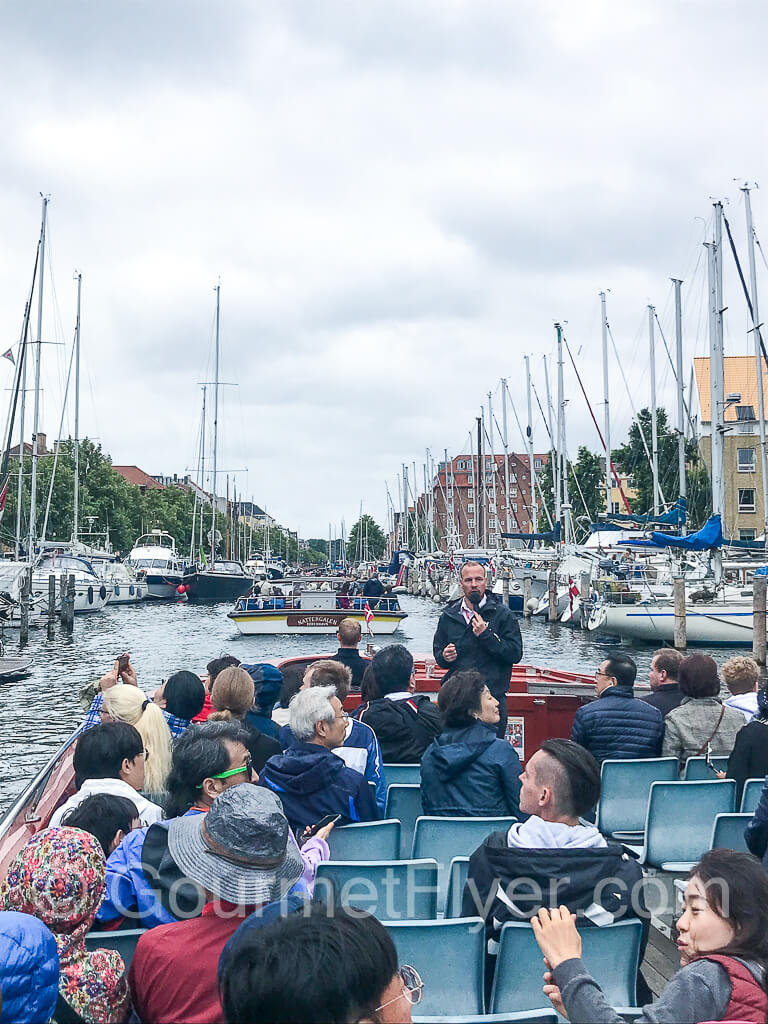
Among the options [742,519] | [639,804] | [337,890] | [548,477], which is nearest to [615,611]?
[742,519]

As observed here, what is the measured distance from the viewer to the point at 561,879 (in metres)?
3.33

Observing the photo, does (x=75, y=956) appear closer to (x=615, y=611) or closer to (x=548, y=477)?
(x=615, y=611)

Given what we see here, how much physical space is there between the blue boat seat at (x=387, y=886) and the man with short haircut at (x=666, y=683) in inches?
137

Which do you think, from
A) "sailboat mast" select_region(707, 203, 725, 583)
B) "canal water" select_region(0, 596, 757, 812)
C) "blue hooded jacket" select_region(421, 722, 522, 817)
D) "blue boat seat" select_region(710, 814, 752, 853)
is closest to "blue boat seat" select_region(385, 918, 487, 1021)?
"blue hooded jacket" select_region(421, 722, 522, 817)

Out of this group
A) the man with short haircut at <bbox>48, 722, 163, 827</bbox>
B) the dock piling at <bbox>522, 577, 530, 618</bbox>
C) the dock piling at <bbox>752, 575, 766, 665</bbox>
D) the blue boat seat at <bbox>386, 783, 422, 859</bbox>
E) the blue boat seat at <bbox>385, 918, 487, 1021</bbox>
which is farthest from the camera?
the dock piling at <bbox>522, 577, 530, 618</bbox>

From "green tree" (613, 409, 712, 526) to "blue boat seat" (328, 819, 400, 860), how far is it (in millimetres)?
59028

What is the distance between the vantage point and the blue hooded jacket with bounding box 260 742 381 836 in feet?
15.1

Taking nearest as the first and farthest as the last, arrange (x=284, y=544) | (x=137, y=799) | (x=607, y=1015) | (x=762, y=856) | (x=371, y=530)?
(x=607, y=1015) < (x=762, y=856) < (x=137, y=799) < (x=371, y=530) < (x=284, y=544)

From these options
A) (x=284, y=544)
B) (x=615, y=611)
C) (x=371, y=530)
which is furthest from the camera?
(x=284, y=544)

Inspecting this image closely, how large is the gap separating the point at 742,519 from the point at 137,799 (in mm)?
61877

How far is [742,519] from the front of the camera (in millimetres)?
60938

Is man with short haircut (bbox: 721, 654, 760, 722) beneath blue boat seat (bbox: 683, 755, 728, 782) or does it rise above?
above

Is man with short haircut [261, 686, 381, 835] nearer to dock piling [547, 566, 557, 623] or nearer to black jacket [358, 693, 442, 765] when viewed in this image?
black jacket [358, 693, 442, 765]

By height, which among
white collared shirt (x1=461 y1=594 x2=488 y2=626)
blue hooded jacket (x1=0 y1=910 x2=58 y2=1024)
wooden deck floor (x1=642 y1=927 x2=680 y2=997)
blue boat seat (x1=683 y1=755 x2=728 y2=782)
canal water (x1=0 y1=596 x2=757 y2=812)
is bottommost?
canal water (x1=0 y1=596 x2=757 y2=812)
